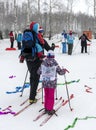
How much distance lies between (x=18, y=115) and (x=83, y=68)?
7.41 m

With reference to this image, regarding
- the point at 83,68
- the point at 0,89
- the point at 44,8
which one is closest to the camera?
the point at 0,89

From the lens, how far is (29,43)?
7320 mm

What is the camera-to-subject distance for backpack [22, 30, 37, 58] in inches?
288

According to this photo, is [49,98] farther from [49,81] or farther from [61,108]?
[61,108]

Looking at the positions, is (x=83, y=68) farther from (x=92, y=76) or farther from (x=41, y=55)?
(x=41, y=55)

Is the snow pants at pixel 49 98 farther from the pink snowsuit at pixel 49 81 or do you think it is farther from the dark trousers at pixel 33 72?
the dark trousers at pixel 33 72

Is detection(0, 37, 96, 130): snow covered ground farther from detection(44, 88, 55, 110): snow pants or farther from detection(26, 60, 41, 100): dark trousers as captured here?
detection(26, 60, 41, 100): dark trousers

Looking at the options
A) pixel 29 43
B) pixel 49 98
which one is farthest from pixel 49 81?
pixel 29 43

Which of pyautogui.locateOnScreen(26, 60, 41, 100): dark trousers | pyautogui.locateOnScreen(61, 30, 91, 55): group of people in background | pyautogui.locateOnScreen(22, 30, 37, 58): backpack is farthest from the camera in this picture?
pyautogui.locateOnScreen(61, 30, 91, 55): group of people in background

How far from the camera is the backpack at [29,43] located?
7.30 m

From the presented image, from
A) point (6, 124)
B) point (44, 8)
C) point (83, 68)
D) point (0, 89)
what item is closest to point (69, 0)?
point (44, 8)

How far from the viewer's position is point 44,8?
4469cm

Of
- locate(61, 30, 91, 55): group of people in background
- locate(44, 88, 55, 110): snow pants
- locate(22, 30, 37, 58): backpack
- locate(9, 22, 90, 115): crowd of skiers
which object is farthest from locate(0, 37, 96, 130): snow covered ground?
locate(61, 30, 91, 55): group of people in background

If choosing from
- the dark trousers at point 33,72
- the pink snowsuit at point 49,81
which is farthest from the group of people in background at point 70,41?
the pink snowsuit at point 49,81
